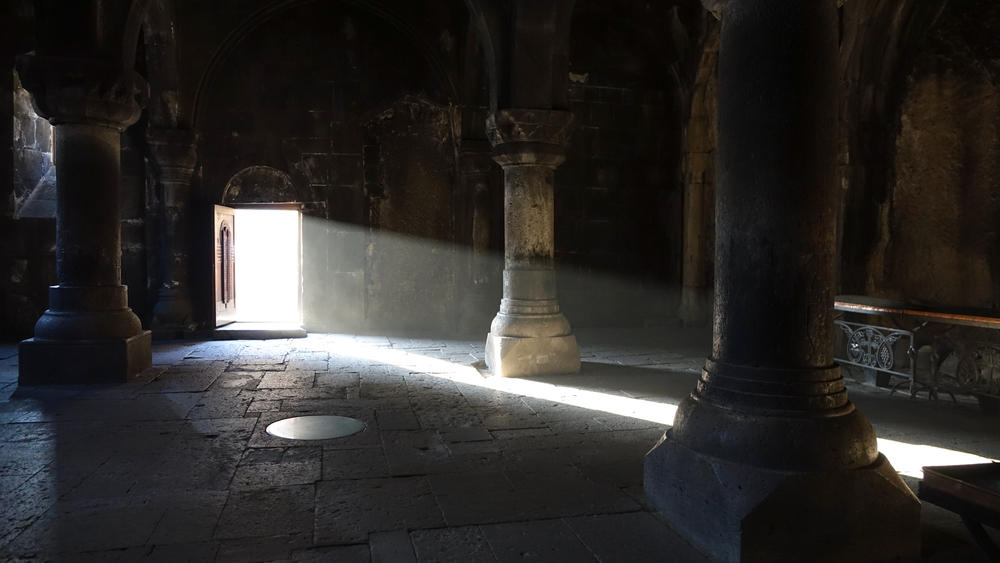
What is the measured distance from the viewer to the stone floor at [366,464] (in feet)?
8.72

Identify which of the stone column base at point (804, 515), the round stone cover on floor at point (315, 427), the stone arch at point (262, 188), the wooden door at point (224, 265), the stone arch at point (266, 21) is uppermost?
the stone arch at point (266, 21)

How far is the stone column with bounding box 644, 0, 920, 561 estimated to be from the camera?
248 cm

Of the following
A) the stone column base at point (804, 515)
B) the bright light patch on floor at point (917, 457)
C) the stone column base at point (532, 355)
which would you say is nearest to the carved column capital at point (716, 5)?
the stone column base at point (804, 515)

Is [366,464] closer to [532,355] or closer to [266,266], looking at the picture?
[532,355]

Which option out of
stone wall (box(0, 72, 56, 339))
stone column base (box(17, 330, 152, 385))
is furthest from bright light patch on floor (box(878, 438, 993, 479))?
stone wall (box(0, 72, 56, 339))

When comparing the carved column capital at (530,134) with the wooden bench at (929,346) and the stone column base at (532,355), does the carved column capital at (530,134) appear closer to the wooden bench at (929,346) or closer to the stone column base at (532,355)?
the stone column base at (532,355)

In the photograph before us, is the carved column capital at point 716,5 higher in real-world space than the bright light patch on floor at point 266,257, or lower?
higher

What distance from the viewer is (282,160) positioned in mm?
9930

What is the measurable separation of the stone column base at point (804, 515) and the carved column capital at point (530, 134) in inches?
171

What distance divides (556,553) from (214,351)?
6472mm

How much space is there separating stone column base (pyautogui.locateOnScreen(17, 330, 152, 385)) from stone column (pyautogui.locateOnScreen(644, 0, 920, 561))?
16.7ft

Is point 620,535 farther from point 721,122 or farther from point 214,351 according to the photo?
point 214,351

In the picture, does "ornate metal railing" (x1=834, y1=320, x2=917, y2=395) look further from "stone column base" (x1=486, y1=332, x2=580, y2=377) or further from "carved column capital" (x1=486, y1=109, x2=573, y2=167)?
"carved column capital" (x1=486, y1=109, x2=573, y2=167)

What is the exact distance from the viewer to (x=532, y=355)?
642 cm
